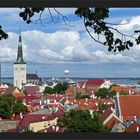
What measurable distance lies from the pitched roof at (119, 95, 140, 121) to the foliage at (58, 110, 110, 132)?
29 cm

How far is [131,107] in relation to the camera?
162 cm

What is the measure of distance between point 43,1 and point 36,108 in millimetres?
932

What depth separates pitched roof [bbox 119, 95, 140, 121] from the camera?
1536mm

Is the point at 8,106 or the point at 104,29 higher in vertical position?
the point at 104,29

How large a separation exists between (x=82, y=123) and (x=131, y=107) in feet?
1.88

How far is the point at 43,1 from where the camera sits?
31.8 inches

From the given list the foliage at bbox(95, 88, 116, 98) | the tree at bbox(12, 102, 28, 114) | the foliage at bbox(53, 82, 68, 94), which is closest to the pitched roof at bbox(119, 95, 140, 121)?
the foliage at bbox(95, 88, 116, 98)

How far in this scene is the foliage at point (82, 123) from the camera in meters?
1.08

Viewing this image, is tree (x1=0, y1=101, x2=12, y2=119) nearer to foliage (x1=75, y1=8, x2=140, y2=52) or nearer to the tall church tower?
the tall church tower

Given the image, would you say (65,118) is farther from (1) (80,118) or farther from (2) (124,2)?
(2) (124,2)

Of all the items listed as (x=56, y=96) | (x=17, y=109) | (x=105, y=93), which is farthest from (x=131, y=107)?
(x=17, y=109)

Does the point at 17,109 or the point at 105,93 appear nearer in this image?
the point at 17,109

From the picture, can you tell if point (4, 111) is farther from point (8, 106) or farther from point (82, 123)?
point (82, 123)

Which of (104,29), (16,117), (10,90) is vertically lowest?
(16,117)
